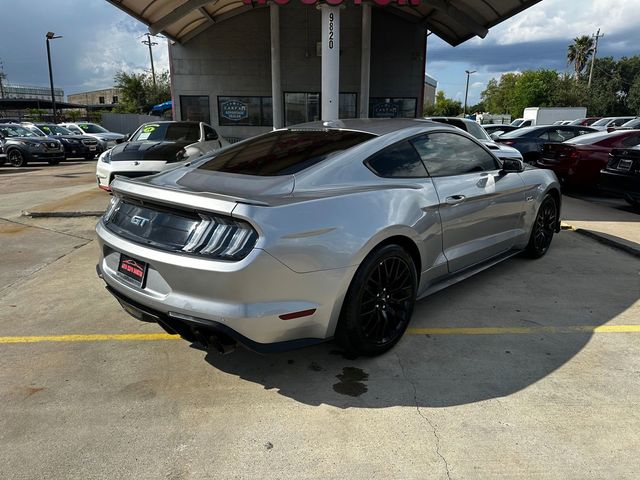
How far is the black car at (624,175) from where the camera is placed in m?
8.11

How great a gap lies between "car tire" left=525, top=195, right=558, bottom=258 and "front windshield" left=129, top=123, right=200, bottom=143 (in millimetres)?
7198

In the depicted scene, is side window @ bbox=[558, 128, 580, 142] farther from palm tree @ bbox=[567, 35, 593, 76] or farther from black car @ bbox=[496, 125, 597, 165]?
palm tree @ bbox=[567, 35, 593, 76]

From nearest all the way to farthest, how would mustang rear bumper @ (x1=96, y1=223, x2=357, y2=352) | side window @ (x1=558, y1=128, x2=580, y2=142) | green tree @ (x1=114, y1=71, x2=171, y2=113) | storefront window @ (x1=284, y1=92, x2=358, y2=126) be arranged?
mustang rear bumper @ (x1=96, y1=223, x2=357, y2=352), side window @ (x1=558, y1=128, x2=580, y2=142), storefront window @ (x1=284, y1=92, x2=358, y2=126), green tree @ (x1=114, y1=71, x2=171, y2=113)

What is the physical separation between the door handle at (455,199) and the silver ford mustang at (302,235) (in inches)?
0.6

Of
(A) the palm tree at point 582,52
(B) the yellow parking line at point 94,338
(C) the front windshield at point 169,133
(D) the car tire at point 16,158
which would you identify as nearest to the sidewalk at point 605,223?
(B) the yellow parking line at point 94,338

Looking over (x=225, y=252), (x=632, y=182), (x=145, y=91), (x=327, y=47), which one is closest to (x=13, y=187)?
(x=327, y=47)

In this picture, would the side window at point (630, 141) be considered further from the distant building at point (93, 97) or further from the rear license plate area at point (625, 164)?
the distant building at point (93, 97)

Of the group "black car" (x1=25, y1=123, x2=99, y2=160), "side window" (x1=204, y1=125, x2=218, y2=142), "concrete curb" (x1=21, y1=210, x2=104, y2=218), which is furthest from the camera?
"black car" (x1=25, y1=123, x2=99, y2=160)

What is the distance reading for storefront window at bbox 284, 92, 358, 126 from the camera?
59.2 ft

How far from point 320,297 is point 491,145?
814 cm

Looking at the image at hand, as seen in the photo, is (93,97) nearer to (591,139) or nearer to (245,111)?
(245,111)

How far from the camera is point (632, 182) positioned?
321 inches

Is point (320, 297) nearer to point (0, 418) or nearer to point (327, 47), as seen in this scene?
point (0, 418)

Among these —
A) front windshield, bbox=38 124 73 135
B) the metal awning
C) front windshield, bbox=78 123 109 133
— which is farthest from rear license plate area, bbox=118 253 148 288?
front windshield, bbox=78 123 109 133
